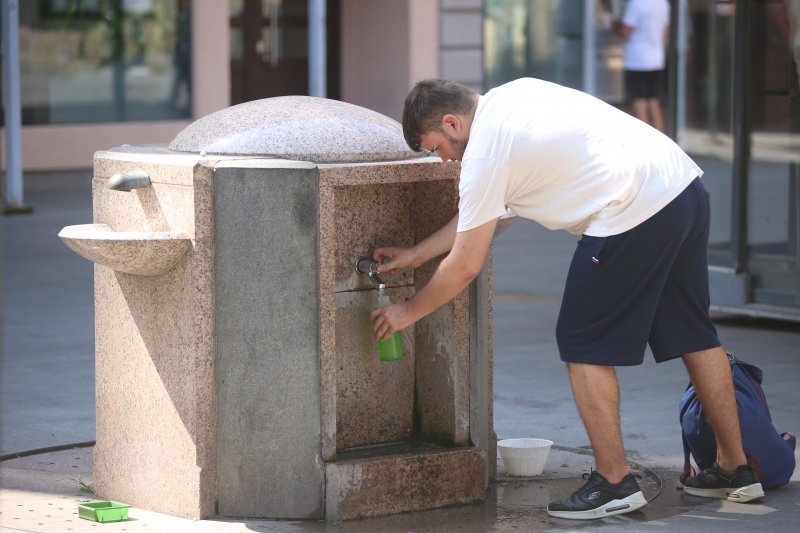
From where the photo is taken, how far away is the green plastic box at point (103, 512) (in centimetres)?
467

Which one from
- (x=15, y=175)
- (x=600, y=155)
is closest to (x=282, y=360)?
(x=600, y=155)

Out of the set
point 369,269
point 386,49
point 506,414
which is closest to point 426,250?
point 369,269

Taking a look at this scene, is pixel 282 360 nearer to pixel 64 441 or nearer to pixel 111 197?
pixel 111 197

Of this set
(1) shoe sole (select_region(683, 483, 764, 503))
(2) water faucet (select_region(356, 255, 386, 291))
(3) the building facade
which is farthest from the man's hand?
(3) the building facade

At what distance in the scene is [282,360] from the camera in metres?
4.61

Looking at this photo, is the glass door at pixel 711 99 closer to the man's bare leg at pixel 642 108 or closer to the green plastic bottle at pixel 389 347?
the green plastic bottle at pixel 389 347

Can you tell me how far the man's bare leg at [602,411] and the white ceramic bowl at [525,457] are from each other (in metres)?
0.53

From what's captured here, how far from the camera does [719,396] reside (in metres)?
4.91

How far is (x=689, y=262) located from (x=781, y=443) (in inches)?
30.2

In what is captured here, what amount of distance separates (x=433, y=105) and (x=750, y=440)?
5.19 ft

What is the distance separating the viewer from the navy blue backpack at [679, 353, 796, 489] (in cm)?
502

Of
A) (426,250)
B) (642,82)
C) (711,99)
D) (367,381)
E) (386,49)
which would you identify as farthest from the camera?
(386,49)

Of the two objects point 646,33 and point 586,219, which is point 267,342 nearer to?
point 586,219

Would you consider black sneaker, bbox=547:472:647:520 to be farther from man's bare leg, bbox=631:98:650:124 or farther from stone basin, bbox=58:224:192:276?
man's bare leg, bbox=631:98:650:124
